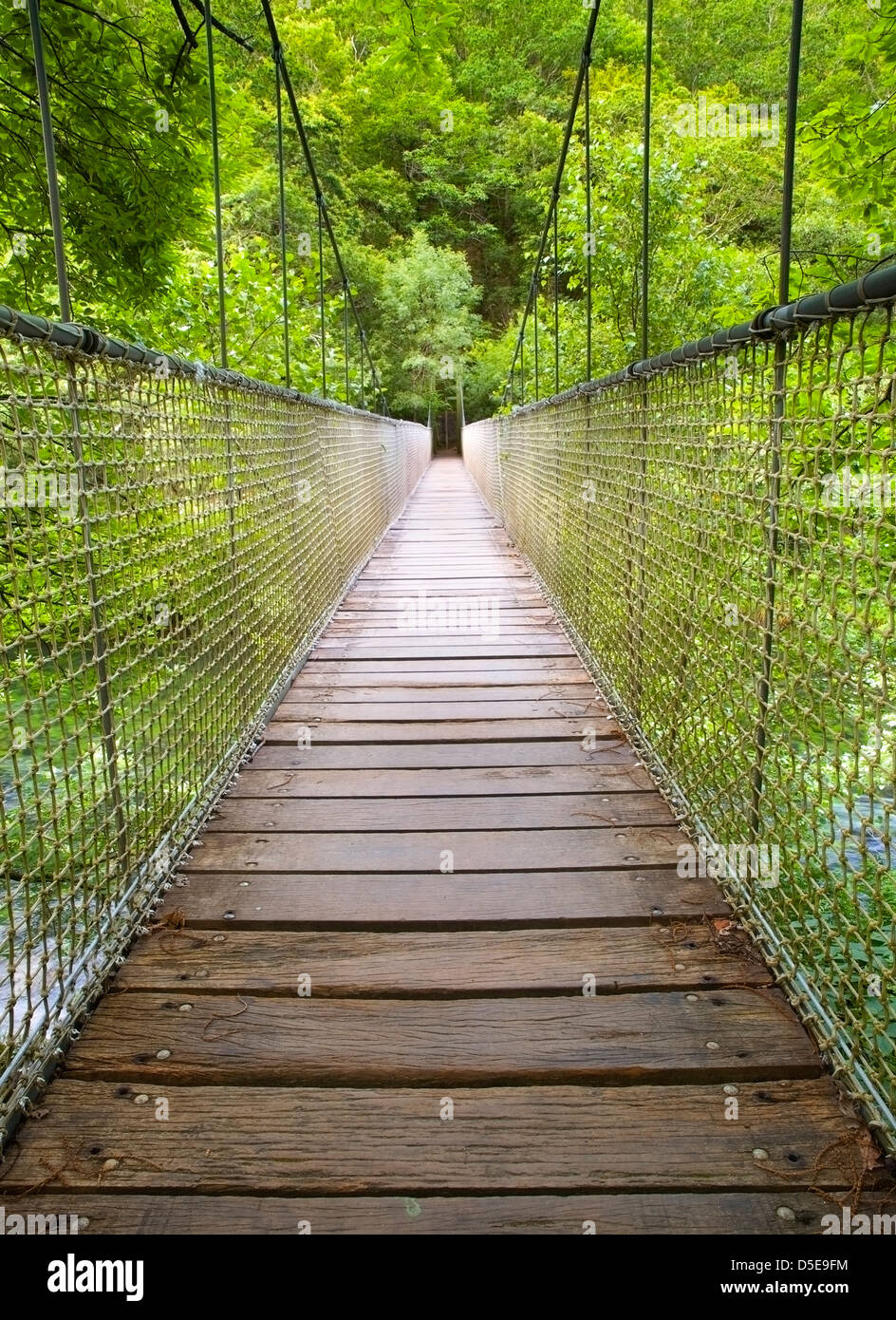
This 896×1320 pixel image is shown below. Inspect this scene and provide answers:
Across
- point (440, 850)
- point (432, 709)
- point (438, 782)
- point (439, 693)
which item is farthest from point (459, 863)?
point (439, 693)

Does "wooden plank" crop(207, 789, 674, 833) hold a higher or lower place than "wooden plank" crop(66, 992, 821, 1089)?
higher

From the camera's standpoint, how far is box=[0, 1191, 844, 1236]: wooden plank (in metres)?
0.86

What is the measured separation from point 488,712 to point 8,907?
1.63m

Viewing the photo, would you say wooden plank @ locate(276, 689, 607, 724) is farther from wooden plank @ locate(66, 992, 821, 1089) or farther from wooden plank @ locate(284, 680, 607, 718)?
wooden plank @ locate(66, 992, 821, 1089)

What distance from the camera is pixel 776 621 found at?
1.30m

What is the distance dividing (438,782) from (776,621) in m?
0.93

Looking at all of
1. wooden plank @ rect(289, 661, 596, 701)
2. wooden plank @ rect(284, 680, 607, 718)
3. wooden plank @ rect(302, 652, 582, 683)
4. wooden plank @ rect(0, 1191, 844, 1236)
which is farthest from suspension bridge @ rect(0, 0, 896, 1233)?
wooden plank @ rect(302, 652, 582, 683)

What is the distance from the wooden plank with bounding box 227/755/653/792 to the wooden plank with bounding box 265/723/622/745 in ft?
0.69

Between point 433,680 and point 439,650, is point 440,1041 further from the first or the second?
point 439,650

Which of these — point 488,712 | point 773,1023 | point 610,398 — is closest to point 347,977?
point 773,1023

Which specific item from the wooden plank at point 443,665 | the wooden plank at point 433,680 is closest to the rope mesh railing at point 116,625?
the wooden plank at point 433,680

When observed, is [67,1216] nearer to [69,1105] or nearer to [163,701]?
[69,1105]

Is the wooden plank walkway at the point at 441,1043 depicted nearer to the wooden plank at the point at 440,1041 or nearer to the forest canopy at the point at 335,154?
the wooden plank at the point at 440,1041

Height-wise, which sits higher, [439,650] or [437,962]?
[439,650]
